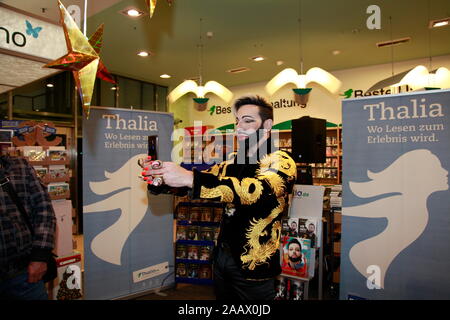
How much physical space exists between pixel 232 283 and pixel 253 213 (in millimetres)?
383

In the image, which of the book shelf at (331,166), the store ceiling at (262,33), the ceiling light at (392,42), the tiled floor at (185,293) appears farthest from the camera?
the book shelf at (331,166)

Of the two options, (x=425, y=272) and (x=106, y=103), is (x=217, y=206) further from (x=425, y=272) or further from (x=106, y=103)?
(x=106, y=103)

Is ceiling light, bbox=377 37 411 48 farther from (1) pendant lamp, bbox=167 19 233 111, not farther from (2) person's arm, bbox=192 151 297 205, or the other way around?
(2) person's arm, bbox=192 151 297 205

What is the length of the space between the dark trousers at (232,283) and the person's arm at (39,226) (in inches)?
40.0

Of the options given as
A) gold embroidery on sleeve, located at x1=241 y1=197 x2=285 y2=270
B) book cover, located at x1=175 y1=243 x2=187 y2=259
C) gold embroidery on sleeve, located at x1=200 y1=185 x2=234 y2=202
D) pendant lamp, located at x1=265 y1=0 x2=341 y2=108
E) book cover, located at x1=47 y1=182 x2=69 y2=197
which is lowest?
book cover, located at x1=175 y1=243 x2=187 y2=259

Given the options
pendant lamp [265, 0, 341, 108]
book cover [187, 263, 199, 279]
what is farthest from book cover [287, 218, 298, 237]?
pendant lamp [265, 0, 341, 108]

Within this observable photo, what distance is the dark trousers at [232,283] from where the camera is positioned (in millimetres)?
1656

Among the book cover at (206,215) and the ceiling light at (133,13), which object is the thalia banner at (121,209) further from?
the ceiling light at (133,13)

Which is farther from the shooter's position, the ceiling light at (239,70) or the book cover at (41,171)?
the ceiling light at (239,70)

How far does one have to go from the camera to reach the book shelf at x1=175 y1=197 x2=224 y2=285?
3.96 metres

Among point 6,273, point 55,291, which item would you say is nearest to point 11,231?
point 6,273

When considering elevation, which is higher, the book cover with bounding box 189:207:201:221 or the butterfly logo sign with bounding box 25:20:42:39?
the butterfly logo sign with bounding box 25:20:42:39

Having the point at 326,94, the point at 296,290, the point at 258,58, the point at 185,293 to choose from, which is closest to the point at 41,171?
the point at 185,293

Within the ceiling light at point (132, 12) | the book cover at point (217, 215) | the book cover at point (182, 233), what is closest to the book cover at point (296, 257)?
the book cover at point (217, 215)
